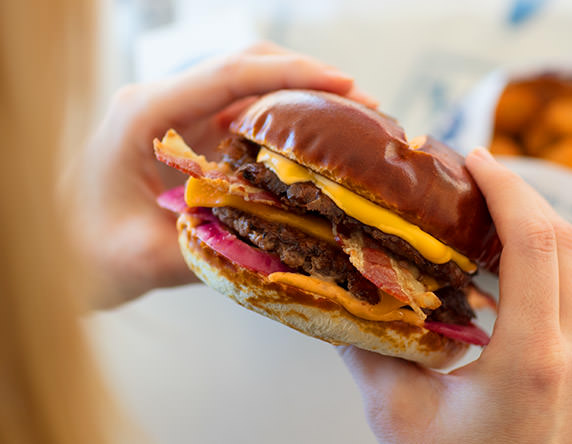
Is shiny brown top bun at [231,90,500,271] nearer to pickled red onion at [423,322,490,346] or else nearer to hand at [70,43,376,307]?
pickled red onion at [423,322,490,346]

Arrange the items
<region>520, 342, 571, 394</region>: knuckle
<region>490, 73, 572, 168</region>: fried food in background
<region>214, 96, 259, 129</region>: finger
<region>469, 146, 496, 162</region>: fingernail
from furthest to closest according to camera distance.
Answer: <region>490, 73, 572, 168</region>: fried food in background → <region>214, 96, 259, 129</region>: finger → <region>469, 146, 496, 162</region>: fingernail → <region>520, 342, 571, 394</region>: knuckle

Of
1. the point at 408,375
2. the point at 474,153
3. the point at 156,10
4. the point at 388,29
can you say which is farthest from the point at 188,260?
the point at 388,29

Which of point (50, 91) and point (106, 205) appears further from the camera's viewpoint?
point (106, 205)

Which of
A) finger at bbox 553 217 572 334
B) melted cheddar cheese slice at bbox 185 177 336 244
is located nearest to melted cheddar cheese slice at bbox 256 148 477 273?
melted cheddar cheese slice at bbox 185 177 336 244

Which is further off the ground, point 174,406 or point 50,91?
point 50,91

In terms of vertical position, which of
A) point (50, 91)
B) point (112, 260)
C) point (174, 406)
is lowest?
point (174, 406)

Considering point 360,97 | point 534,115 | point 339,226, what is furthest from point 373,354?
point 534,115

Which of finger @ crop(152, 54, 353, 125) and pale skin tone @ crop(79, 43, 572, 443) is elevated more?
finger @ crop(152, 54, 353, 125)

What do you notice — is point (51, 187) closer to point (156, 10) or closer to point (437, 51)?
point (156, 10)
